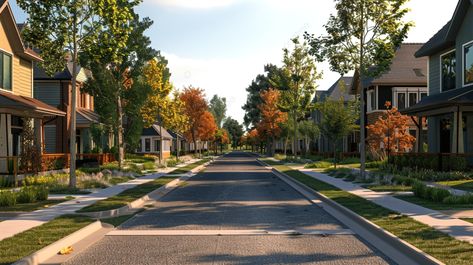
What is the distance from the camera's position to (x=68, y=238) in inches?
378

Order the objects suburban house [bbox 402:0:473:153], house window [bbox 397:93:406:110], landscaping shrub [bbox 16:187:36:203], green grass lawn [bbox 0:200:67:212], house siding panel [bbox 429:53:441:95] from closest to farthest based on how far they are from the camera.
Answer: green grass lawn [bbox 0:200:67:212]
landscaping shrub [bbox 16:187:36:203]
suburban house [bbox 402:0:473:153]
house siding panel [bbox 429:53:441:95]
house window [bbox 397:93:406:110]

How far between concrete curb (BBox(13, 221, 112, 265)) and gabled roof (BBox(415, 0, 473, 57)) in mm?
21982

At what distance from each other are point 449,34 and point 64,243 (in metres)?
24.7

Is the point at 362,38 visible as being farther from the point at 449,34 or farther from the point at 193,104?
the point at 193,104

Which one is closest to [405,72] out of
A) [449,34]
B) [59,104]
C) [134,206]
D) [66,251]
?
[449,34]

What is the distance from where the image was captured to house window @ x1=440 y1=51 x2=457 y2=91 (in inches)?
1155

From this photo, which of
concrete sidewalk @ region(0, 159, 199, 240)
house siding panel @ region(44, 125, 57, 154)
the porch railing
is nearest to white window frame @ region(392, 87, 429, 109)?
the porch railing

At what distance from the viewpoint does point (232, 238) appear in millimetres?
10125

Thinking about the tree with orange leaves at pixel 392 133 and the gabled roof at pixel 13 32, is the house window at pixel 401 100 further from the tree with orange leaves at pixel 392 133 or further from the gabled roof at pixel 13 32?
the gabled roof at pixel 13 32

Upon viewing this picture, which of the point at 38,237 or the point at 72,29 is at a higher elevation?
the point at 72,29

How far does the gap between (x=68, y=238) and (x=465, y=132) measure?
23870 mm

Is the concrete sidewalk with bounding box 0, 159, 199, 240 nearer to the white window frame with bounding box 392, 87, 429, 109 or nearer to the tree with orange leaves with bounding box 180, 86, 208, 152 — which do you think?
the white window frame with bounding box 392, 87, 429, 109

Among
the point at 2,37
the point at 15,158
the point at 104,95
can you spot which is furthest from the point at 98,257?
the point at 104,95

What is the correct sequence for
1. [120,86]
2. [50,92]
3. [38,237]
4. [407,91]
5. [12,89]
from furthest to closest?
1. [407,91]
2. [50,92]
3. [120,86]
4. [12,89]
5. [38,237]
